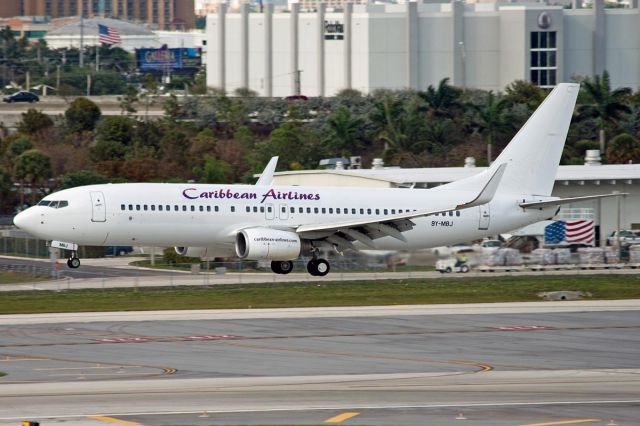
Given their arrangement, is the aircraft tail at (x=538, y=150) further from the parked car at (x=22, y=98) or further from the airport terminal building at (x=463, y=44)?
the parked car at (x=22, y=98)

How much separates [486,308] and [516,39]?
109 meters

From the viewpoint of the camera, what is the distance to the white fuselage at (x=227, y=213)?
176 ft

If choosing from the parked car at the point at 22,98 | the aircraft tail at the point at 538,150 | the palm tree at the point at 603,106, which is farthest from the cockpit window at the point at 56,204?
the parked car at the point at 22,98

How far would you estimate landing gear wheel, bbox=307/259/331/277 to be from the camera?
58125mm

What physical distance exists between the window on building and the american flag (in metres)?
82.9

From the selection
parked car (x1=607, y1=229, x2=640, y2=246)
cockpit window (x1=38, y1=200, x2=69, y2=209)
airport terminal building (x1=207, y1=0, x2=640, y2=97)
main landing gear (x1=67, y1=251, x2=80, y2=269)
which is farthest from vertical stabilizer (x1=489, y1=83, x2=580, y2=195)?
airport terminal building (x1=207, y1=0, x2=640, y2=97)

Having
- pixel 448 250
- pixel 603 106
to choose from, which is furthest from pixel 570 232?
pixel 603 106

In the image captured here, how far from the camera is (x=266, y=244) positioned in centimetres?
5475

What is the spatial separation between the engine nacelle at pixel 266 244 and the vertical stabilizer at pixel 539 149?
33.0 feet

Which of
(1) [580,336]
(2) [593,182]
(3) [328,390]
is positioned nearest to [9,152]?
(2) [593,182]

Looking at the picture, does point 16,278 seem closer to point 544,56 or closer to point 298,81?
point 544,56

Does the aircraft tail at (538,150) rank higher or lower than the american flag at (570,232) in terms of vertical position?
higher

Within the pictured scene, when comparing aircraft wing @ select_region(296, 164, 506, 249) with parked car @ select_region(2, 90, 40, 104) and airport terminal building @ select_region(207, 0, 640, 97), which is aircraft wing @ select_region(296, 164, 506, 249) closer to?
airport terminal building @ select_region(207, 0, 640, 97)

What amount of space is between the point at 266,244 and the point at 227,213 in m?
2.11
